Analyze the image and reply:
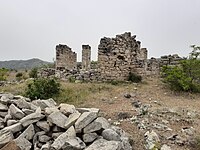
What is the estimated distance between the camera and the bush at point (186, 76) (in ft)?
34.4

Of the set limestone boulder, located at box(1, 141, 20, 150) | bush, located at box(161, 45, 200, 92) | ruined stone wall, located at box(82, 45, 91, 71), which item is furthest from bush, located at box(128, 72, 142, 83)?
limestone boulder, located at box(1, 141, 20, 150)

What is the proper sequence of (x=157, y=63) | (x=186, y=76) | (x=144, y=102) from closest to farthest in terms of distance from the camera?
(x=144, y=102), (x=186, y=76), (x=157, y=63)

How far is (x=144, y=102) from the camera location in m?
8.98

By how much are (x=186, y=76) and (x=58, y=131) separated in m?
7.53

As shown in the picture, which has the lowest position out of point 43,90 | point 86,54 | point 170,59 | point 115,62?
point 43,90

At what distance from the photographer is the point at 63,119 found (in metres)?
5.30

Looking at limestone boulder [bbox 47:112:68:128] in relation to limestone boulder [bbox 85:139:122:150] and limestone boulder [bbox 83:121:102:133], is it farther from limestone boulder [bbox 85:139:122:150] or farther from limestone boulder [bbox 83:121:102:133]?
limestone boulder [bbox 85:139:122:150]

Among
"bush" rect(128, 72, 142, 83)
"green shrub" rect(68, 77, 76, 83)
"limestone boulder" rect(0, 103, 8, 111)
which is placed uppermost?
"bush" rect(128, 72, 142, 83)

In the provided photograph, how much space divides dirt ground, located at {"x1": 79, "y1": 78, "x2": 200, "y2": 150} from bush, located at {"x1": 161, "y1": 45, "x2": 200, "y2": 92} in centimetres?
38

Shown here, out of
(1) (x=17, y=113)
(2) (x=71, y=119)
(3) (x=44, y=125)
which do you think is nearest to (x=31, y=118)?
(3) (x=44, y=125)

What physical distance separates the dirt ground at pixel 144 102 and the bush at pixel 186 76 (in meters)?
0.38

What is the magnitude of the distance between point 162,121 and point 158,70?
9.26 metres

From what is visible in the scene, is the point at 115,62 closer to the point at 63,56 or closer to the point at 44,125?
the point at 63,56

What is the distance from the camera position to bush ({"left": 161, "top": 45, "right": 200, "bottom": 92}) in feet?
34.4
